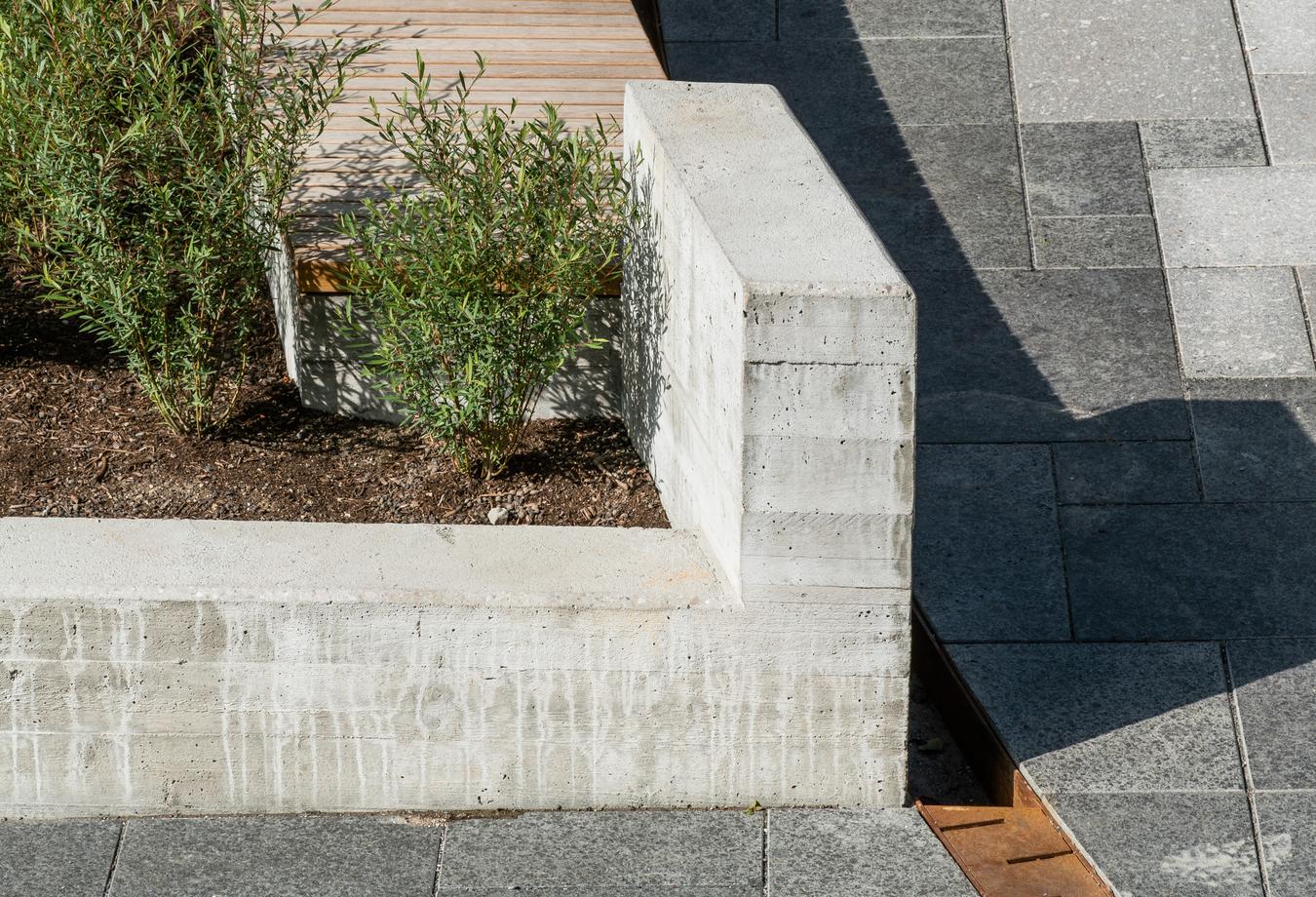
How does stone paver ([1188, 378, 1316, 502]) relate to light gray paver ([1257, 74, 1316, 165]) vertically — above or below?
below

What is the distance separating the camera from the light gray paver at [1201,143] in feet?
23.8

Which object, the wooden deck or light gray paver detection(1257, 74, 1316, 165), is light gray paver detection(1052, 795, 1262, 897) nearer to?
the wooden deck

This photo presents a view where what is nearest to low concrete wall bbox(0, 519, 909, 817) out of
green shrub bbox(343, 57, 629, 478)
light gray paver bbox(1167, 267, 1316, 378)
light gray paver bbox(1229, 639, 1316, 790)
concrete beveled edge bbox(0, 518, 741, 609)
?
concrete beveled edge bbox(0, 518, 741, 609)

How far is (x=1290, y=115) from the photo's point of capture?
7.47m

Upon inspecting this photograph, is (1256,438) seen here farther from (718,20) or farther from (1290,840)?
(718,20)

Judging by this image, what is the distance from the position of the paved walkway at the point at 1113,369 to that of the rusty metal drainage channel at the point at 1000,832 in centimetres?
6

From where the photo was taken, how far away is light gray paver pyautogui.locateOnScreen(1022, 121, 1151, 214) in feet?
23.2

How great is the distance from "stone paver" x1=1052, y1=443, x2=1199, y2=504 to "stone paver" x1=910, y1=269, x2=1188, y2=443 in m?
0.08

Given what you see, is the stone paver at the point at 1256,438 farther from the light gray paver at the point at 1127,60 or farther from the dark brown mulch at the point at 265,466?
the dark brown mulch at the point at 265,466

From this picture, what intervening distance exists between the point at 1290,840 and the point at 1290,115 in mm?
4400

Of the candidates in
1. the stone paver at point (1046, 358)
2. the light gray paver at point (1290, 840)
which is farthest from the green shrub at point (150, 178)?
the light gray paver at point (1290, 840)

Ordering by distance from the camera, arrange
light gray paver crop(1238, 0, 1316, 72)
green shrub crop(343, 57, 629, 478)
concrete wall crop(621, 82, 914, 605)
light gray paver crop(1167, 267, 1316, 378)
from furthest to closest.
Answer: light gray paver crop(1238, 0, 1316, 72) < light gray paver crop(1167, 267, 1316, 378) < green shrub crop(343, 57, 629, 478) < concrete wall crop(621, 82, 914, 605)

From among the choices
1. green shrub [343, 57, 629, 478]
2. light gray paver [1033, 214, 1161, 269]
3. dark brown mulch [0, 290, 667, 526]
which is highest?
green shrub [343, 57, 629, 478]

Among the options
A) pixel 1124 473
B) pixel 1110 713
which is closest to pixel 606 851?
pixel 1110 713
